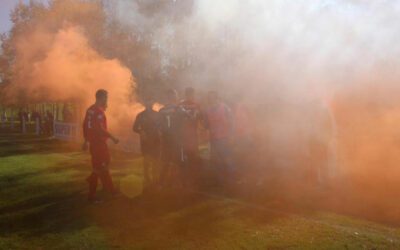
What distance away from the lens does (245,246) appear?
15.5 ft

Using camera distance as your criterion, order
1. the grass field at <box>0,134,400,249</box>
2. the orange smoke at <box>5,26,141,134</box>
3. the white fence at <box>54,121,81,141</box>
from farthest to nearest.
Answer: the white fence at <box>54,121,81,141</box>, the orange smoke at <box>5,26,141,134</box>, the grass field at <box>0,134,400,249</box>

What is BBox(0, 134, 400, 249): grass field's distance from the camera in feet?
15.9

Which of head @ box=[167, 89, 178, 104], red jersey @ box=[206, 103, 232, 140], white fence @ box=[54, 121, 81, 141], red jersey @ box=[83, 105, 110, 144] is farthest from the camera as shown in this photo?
white fence @ box=[54, 121, 81, 141]

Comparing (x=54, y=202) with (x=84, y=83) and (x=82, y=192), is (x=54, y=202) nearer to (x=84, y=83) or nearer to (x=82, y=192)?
(x=82, y=192)

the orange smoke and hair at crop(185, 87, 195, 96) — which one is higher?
the orange smoke

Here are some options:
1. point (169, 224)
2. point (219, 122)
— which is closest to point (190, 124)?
point (219, 122)

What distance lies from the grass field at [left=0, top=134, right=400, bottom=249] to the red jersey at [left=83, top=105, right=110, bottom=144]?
3.56ft

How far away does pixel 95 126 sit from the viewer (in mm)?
6613

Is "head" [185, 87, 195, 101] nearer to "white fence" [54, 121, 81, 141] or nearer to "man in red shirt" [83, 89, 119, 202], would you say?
→ "man in red shirt" [83, 89, 119, 202]

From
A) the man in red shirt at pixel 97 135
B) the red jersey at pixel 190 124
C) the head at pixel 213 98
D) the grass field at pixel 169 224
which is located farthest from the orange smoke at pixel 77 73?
the man in red shirt at pixel 97 135

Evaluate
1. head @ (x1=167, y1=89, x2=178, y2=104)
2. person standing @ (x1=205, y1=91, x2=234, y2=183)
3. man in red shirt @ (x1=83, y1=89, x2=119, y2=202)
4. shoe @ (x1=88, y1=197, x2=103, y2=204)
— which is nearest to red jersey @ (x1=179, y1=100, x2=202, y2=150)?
head @ (x1=167, y1=89, x2=178, y2=104)

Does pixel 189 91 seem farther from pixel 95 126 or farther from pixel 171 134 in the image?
pixel 95 126

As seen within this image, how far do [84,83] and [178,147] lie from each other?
489 inches

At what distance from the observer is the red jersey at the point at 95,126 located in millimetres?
6617
